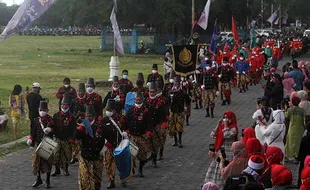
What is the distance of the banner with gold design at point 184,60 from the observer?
1900 cm

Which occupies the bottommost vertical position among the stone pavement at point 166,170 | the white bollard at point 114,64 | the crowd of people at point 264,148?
the stone pavement at point 166,170

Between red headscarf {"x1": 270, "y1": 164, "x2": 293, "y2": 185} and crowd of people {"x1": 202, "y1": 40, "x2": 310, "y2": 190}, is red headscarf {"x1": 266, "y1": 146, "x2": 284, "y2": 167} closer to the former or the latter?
crowd of people {"x1": 202, "y1": 40, "x2": 310, "y2": 190}

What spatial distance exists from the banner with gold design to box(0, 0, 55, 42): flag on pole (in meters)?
4.75

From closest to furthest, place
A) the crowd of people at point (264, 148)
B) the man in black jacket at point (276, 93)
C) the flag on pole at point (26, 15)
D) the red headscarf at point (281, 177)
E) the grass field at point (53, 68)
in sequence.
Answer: the red headscarf at point (281, 177), the crowd of people at point (264, 148), the flag on pole at point (26, 15), the man in black jacket at point (276, 93), the grass field at point (53, 68)

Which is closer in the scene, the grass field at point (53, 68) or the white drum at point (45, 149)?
the white drum at point (45, 149)

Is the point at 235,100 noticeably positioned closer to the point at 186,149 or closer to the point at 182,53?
the point at 182,53

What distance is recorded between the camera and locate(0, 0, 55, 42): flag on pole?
1492 centimetres

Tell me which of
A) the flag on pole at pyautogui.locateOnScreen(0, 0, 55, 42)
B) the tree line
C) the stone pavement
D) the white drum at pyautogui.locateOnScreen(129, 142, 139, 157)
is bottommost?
the stone pavement

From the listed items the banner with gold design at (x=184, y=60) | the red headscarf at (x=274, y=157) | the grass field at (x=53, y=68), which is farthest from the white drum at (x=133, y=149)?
the banner with gold design at (x=184, y=60)

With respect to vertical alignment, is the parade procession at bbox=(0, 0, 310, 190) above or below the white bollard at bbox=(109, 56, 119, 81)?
below

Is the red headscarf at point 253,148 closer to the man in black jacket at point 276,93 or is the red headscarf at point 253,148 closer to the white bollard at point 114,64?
the man in black jacket at point 276,93

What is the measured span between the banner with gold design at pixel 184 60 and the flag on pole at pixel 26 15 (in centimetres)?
475

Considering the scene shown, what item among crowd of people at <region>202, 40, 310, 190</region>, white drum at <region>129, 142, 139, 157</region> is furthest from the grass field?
crowd of people at <region>202, 40, 310, 190</region>

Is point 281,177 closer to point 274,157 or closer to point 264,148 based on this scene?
point 274,157
